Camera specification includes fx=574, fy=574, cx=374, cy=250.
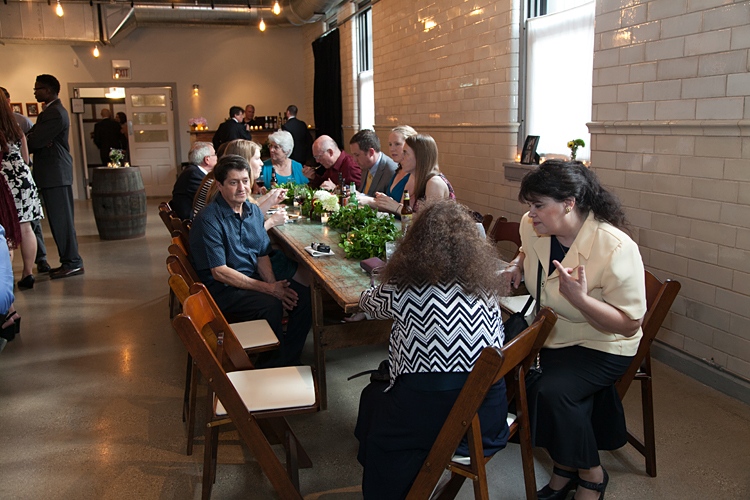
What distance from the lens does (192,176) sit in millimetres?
4965

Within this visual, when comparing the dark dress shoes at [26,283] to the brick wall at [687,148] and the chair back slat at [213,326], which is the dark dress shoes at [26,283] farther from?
the brick wall at [687,148]

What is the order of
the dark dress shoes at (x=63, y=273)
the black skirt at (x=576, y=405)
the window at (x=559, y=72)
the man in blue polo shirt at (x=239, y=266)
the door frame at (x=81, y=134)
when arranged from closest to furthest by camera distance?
1. the black skirt at (x=576, y=405)
2. the man in blue polo shirt at (x=239, y=266)
3. the window at (x=559, y=72)
4. the dark dress shoes at (x=63, y=273)
5. the door frame at (x=81, y=134)

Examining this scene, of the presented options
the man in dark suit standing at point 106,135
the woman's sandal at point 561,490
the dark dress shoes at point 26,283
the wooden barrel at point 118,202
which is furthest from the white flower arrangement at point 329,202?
the man in dark suit standing at point 106,135

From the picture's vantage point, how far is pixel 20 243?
5.09m

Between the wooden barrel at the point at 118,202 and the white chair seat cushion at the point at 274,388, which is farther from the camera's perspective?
the wooden barrel at the point at 118,202

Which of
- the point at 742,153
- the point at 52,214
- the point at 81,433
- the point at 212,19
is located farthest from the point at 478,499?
the point at 212,19

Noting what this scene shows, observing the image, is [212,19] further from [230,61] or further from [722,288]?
[722,288]

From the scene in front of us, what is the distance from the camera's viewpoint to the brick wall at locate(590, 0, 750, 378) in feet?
9.76

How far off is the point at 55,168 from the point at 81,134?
21.9 ft

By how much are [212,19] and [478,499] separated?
11.1m

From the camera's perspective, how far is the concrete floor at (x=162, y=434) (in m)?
2.37

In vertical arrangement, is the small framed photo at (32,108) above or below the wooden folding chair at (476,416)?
above

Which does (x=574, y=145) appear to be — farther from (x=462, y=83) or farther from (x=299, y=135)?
(x=299, y=135)

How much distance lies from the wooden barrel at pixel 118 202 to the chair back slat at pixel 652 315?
21.7ft
